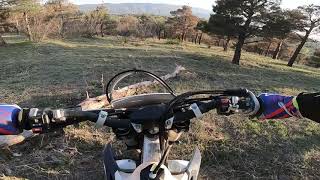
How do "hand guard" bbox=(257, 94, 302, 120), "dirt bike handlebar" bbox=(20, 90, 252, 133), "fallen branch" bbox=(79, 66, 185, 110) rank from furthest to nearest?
"fallen branch" bbox=(79, 66, 185, 110)
"hand guard" bbox=(257, 94, 302, 120)
"dirt bike handlebar" bbox=(20, 90, 252, 133)

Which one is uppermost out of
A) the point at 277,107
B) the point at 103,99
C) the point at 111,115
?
the point at 277,107

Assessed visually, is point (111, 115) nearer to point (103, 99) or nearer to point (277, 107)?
point (277, 107)

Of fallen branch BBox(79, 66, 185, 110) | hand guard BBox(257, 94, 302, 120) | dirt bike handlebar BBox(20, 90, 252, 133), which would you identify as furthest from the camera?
fallen branch BBox(79, 66, 185, 110)

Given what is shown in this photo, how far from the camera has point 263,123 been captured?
5.59 m

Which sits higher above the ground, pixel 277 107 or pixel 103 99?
pixel 277 107

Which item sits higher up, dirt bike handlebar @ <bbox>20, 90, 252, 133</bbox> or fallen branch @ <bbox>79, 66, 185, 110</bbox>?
dirt bike handlebar @ <bbox>20, 90, 252, 133</bbox>


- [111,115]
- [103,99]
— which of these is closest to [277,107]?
[111,115]

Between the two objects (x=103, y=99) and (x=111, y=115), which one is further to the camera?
(x=103, y=99)

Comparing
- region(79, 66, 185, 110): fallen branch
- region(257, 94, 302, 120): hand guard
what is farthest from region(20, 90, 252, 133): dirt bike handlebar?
region(79, 66, 185, 110): fallen branch

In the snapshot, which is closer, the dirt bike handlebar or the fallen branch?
the dirt bike handlebar

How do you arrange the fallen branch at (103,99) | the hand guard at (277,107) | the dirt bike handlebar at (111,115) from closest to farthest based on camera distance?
the dirt bike handlebar at (111,115) < the hand guard at (277,107) < the fallen branch at (103,99)

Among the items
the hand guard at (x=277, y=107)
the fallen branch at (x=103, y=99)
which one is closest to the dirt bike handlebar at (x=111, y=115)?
the hand guard at (x=277, y=107)

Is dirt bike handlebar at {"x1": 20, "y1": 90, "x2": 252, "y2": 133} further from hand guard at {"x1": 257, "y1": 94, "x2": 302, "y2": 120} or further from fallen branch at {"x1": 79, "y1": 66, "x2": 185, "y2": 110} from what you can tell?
fallen branch at {"x1": 79, "y1": 66, "x2": 185, "y2": 110}

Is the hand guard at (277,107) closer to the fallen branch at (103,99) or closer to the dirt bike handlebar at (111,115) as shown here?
the dirt bike handlebar at (111,115)
